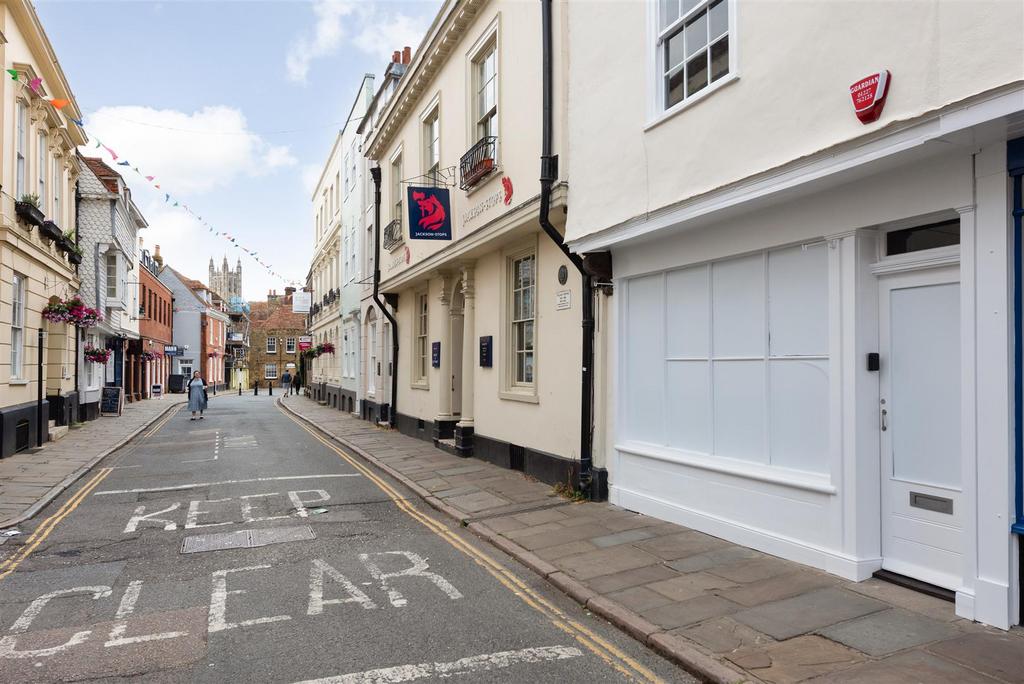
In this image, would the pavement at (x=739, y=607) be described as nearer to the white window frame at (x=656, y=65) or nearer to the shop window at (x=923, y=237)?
the shop window at (x=923, y=237)

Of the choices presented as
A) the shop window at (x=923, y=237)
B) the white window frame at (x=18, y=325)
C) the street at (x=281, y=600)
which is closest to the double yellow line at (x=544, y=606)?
the street at (x=281, y=600)

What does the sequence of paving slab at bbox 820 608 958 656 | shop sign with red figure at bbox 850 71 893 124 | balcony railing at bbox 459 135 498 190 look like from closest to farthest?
paving slab at bbox 820 608 958 656 < shop sign with red figure at bbox 850 71 893 124 < balcony railing at bbox 459 135 498 190

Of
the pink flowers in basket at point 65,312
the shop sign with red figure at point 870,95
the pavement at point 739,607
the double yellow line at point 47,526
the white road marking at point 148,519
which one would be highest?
the shop sign with red figure at point 870,95

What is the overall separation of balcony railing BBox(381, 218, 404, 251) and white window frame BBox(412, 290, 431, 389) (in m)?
1.43

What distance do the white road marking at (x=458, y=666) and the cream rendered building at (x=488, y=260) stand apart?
4.44m

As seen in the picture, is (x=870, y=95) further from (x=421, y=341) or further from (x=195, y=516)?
(x=421, y=341)

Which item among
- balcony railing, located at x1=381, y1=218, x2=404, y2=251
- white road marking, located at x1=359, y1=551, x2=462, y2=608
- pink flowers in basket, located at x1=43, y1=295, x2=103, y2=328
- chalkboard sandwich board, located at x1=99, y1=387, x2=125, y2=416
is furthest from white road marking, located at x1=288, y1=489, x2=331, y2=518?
chalkboard sandwich board, located at x1=99, y1=387, x2=125, y2=416

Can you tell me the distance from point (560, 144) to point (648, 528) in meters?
4.86

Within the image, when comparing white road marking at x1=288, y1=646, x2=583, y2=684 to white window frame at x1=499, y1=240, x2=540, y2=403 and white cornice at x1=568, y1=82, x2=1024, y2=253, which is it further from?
white window frame at x1=499, y1=240, x2=540, y2=403

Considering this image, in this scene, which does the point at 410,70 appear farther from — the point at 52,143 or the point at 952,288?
the point at 952,288

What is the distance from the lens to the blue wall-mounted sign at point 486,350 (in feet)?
37.5

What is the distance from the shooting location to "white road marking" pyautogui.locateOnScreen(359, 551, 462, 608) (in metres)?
5.11

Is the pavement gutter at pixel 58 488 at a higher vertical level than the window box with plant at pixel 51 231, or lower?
lower

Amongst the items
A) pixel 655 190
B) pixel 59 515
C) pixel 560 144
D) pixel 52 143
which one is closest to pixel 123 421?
pixel 52 143
